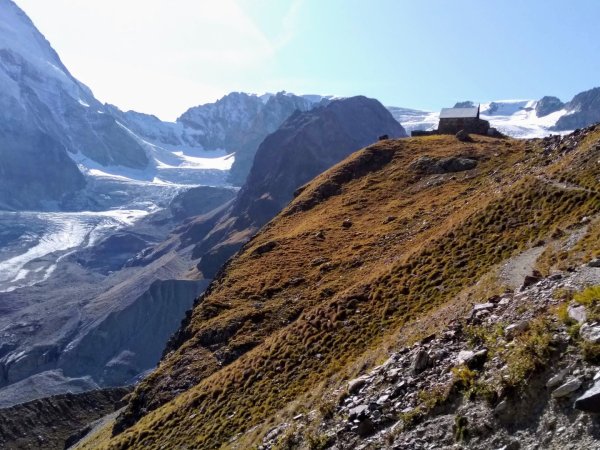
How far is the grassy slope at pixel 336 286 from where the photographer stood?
35.3m

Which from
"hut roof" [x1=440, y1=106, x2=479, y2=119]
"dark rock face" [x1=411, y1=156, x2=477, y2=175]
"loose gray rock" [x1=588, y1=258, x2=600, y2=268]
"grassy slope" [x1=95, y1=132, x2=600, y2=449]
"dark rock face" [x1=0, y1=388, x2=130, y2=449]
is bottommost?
"dark rock face" [x1=0, y1=388, x2=130, y2=449]

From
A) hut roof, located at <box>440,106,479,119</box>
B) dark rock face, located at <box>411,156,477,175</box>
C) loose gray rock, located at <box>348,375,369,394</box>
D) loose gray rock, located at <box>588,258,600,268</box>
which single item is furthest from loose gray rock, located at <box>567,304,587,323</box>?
hut roof, located at <box>440,106,479,119</box>

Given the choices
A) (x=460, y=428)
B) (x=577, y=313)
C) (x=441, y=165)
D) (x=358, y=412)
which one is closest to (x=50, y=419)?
(x=441, y=165)

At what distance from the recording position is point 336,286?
1923 inches

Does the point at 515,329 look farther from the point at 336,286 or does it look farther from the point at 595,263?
the point at 336,286

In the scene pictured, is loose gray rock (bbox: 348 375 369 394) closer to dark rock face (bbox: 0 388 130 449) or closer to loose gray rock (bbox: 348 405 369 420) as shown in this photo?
loose gray rock (bbox: 348 405 369 420)

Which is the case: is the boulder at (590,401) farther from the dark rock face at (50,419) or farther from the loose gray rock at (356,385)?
the dark rock face at (50,419)

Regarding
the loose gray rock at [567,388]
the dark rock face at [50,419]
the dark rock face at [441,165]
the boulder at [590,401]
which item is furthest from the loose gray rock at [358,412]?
the dark rock face at [50,419]

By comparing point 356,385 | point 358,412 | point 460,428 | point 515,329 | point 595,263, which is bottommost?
point 358,412

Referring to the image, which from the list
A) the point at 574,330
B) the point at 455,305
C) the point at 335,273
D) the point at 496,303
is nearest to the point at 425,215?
the point at 335,273

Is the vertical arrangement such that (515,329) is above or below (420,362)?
above

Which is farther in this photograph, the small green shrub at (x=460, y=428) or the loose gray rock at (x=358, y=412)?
the loose gray rock at (x=358, y=412)

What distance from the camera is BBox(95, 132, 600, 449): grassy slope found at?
116 ft

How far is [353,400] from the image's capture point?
22000 millimetres
